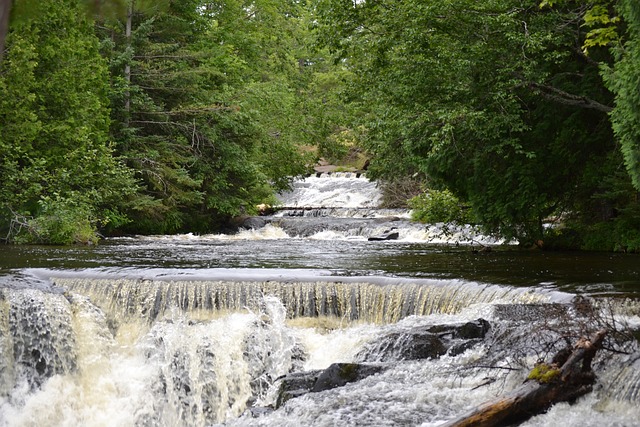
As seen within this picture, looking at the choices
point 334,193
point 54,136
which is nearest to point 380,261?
point 54,136

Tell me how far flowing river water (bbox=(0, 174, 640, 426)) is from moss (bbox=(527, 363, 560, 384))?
17.4 inches

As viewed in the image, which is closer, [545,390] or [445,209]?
[545,390]

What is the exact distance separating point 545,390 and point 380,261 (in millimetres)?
7943

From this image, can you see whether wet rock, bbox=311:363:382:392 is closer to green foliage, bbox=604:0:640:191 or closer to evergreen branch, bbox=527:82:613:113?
green foliage, bbox=604:0:640:191

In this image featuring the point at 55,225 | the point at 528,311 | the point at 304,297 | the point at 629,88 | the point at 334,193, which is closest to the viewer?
the point at 528,311

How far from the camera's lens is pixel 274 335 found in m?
10.1

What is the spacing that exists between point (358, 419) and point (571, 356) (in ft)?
5.86

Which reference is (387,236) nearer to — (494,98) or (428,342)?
(494,98)

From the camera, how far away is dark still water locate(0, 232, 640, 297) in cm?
1126

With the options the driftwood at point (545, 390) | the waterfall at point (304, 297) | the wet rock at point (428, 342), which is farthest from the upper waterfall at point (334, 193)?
the driftwood at point (545, 390)

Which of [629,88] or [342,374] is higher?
[629,88]

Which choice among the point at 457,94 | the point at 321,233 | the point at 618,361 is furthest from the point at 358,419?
the point at 321,233

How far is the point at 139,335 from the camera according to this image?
10531 mm

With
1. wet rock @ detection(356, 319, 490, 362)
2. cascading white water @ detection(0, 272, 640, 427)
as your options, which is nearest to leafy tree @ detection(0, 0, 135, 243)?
cascading white water @ detection(0, 272, 640, 427)
